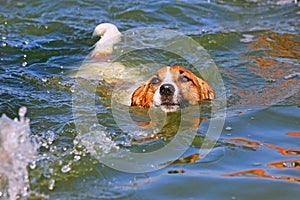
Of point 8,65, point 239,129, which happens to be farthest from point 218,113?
point 8,65

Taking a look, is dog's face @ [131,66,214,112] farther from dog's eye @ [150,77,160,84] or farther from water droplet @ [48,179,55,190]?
water droplet @ [48,179,55,190]

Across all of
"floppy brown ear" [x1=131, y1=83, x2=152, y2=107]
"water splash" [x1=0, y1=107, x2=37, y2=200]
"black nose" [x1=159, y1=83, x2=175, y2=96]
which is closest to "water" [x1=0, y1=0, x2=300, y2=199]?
"water splash" [x1=0, y1=107, x2=37, y2=200]

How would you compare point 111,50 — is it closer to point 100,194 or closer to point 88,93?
point 88,93

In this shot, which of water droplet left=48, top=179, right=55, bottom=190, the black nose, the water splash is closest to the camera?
the water splash

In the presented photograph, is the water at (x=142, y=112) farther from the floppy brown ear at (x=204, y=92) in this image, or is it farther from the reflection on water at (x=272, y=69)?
the floppy brown ear at (x=204, y=92)

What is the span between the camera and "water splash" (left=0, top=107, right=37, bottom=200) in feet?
11.4

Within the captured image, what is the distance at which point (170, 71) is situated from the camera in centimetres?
574

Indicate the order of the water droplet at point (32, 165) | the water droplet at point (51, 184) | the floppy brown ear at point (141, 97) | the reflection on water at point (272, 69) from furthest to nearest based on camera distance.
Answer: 1. the reflection on water at point (272, 69)
2. the floppy brown ear at point (141, 97)
3. the water droplet at point (32, 165)
4. the water droplet at point (51, 184)

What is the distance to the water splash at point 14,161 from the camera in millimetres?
3479

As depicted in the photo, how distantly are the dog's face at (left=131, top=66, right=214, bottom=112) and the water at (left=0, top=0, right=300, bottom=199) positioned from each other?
19 cm

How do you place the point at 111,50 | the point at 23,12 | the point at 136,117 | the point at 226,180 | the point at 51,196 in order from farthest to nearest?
the point at 23,12 < the point at 111,50 < the point at 136,117 < the point at 226,180 < the point at 51,196

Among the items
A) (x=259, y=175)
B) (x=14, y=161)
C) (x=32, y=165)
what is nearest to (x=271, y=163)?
(x=259, y=175)

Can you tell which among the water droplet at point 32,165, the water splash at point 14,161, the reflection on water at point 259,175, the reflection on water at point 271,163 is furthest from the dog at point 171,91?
the water splash at point 14,161

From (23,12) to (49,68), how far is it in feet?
7.50
